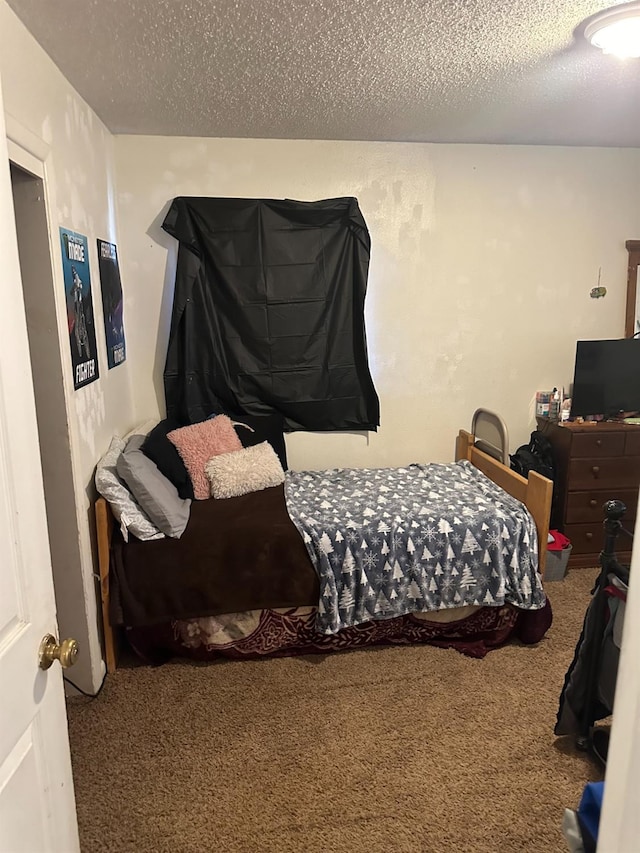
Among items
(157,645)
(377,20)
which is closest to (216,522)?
(157,645)

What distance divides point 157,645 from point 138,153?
2570 millimetres

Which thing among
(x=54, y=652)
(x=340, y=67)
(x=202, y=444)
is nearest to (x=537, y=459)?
(x=202, y=444)

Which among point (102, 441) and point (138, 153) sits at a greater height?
point (138, 153)

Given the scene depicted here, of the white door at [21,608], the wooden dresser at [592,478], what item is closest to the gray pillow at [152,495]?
the white door at [21,608]

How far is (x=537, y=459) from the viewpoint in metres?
3.64

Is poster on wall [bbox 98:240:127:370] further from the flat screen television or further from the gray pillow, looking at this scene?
the flat screen television

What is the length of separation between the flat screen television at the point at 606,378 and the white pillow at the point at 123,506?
2.54m

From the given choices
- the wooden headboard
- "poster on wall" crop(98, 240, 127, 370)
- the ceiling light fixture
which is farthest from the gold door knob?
the ceiling light fixture

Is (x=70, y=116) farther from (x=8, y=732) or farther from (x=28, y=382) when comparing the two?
(x=8, y=732)

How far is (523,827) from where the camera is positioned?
5.96 feet

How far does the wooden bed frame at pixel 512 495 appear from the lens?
2480 mm

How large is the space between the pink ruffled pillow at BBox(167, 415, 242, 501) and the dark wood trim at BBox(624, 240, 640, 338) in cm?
261

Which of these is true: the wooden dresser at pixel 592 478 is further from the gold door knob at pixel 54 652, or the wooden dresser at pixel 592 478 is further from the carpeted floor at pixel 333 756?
the gold door knob at pixel 54 652

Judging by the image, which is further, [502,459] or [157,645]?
[502,459]
